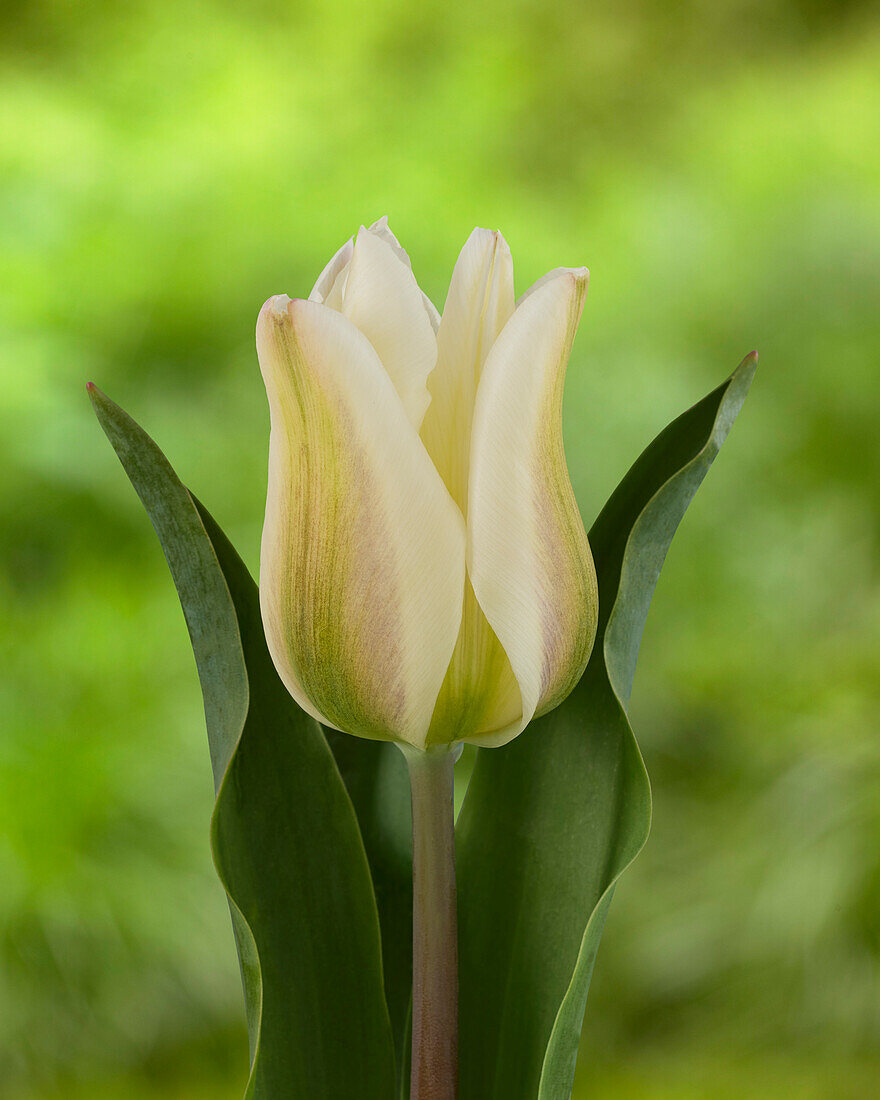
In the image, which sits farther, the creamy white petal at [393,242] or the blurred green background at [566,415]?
the blurred green background at [566,415]

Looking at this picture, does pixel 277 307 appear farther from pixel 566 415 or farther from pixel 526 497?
pixel 566 415

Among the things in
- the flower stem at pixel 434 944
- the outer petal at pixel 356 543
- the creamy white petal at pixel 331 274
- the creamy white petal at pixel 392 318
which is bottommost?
the flower stem at pixel 434 944

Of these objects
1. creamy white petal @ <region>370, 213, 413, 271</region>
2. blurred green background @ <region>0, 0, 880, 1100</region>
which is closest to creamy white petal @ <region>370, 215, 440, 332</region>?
creamy white petal @ <region>370, 213, 413, 271</region>

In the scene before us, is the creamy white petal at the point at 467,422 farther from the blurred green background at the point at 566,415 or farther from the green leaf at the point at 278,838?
the blurred green background at the point at 566,415

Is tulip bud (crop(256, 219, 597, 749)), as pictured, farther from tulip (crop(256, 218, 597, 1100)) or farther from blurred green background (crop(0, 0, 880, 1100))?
blurred green background (crop(0, 0, 880, 1100))

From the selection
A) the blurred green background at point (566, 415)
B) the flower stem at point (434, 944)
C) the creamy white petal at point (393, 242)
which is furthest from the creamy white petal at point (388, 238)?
the blurred green background at point (566, 415)

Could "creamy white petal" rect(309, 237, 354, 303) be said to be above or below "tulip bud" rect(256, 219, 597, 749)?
above

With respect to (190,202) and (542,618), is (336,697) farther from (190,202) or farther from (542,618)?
(190,202)
